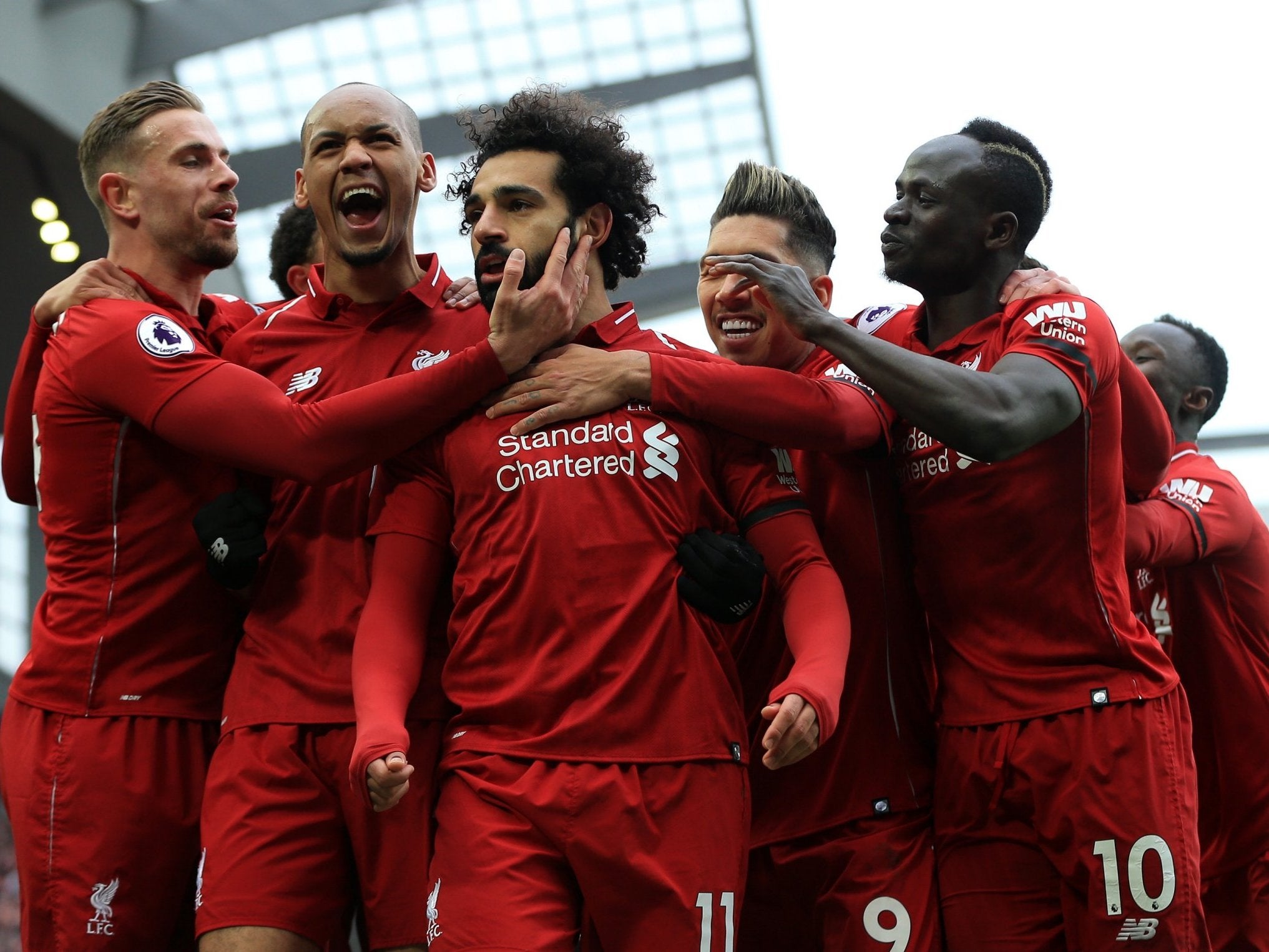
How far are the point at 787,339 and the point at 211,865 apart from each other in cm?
221

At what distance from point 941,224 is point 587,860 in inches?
79.8

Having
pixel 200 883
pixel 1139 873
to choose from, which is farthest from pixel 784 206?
pixel 200 883

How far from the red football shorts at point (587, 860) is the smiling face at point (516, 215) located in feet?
4.05

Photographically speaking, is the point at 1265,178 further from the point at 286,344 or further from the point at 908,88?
the point at 286,344

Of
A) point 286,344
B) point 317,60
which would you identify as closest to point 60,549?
point 286,344

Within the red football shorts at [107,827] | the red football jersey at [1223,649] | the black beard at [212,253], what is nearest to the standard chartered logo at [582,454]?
the red football shorts at [107,827]

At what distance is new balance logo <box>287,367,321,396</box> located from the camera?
3.76 m

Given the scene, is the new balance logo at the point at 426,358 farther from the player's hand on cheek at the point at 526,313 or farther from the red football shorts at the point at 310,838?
the red football shorts at the point at 310,838

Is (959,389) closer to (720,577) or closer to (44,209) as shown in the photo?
(720,577)

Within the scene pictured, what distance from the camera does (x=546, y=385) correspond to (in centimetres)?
342

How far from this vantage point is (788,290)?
357 cm

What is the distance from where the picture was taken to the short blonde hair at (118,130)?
4219 mm

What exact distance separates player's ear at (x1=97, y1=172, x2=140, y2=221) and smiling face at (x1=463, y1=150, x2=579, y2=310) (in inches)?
45.1

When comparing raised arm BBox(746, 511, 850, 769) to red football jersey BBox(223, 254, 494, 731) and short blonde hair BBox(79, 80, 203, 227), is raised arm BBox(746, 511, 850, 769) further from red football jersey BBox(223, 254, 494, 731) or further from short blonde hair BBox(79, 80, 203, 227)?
short blonde hair BBox(79, 80, 203, 227)
